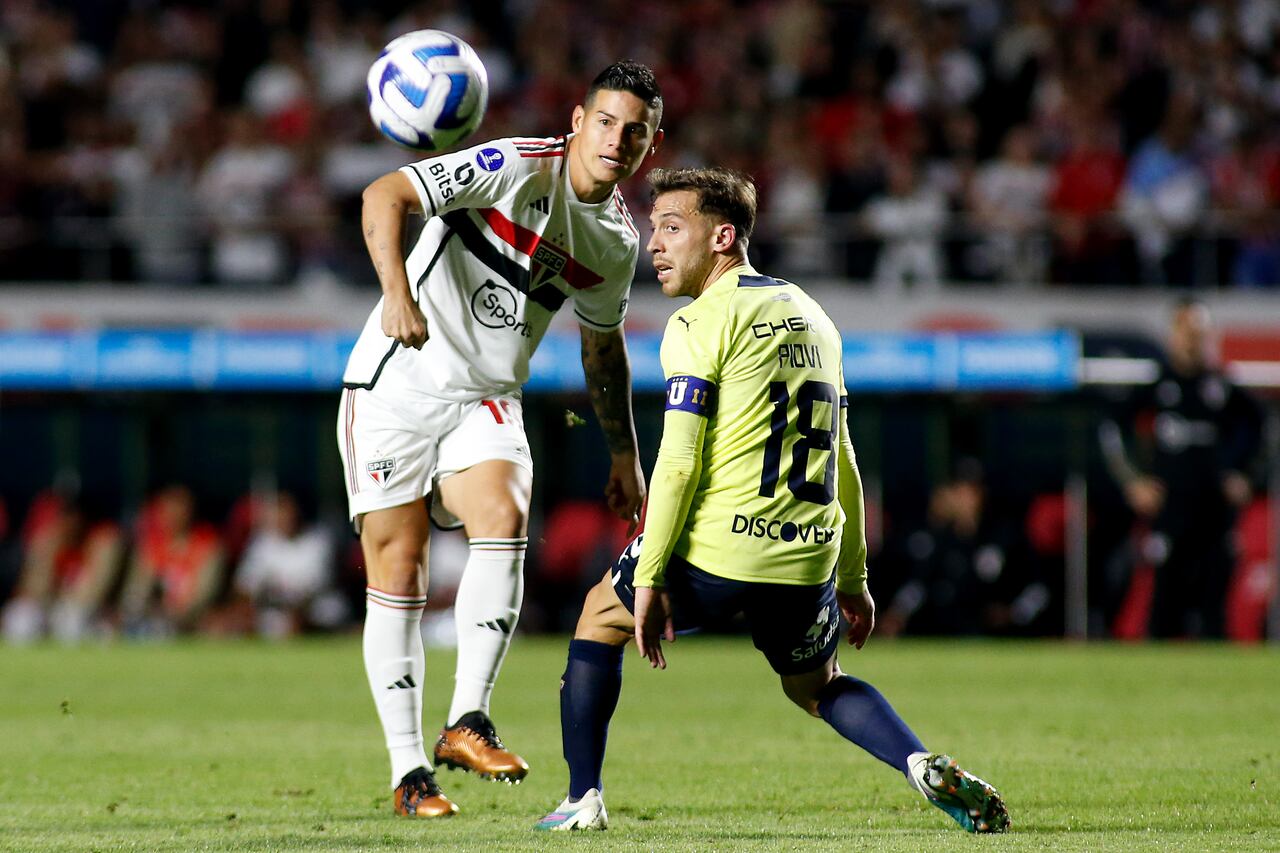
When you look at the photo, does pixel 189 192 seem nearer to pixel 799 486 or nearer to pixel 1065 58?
pixel 1065 58

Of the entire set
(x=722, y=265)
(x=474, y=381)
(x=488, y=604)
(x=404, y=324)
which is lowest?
(x=488, y=604)

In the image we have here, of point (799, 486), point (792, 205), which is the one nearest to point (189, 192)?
point (792, 205)

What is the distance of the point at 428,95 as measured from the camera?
6402mm

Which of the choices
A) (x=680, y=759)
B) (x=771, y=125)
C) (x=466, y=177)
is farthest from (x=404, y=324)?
(x=771, y=125)

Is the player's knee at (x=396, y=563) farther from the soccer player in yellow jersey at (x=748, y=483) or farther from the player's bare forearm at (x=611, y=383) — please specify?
the soccer player in yellow jersey at (x=748, y=483)

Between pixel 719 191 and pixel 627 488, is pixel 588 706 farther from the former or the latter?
pixel 719 191

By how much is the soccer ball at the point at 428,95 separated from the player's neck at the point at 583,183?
1.33 ft

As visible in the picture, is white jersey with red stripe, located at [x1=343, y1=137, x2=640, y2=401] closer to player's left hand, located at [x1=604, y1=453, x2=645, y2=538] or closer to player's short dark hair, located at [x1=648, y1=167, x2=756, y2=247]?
player's left hand, located at [x1=604, y1=453, x2=645, y2=538]

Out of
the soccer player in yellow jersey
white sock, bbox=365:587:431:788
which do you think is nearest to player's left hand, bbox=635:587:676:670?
the soccer player in yellow jersey

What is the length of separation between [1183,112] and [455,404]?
14135 millimetres

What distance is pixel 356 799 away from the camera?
21.4 feet

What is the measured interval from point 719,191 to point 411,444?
1556 millimetres

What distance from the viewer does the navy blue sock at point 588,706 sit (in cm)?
558

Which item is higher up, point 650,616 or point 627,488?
point 627,488
